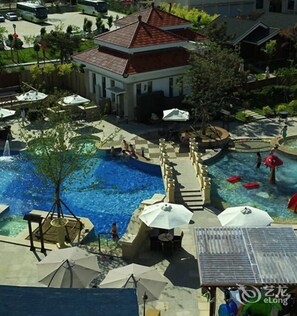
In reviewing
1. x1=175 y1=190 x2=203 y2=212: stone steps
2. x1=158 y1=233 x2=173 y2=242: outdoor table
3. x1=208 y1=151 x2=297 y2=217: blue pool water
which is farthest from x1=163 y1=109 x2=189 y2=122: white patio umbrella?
x1=158 y1=233 x2=173 y2=242: outdoor table

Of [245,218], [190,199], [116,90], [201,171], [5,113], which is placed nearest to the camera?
[245,218]

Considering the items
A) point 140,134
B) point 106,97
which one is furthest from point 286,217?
point 106,97

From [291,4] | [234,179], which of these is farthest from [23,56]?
[291,4]

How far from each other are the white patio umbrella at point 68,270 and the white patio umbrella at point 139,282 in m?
0.96

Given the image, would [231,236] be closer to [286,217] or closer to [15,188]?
[286,217]

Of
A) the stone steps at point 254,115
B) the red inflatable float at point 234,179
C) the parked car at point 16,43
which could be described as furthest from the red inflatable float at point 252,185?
the parked car at point 16,43

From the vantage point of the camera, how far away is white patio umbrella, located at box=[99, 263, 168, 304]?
56.5 ft

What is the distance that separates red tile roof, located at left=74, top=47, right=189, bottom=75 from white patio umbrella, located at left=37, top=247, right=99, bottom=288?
22196 millimetres

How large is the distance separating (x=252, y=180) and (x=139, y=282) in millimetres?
15475

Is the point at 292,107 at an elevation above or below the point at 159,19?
below

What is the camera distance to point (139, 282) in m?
17.3

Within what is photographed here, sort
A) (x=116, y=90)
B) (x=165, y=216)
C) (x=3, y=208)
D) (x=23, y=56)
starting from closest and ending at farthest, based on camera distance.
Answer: (x=165, y=216) → (x=3, y=208) → (x=116, y=90) → (x=23, y=56)

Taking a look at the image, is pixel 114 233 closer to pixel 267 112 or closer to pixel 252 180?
pixel 252 180

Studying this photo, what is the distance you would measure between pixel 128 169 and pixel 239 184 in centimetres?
723
